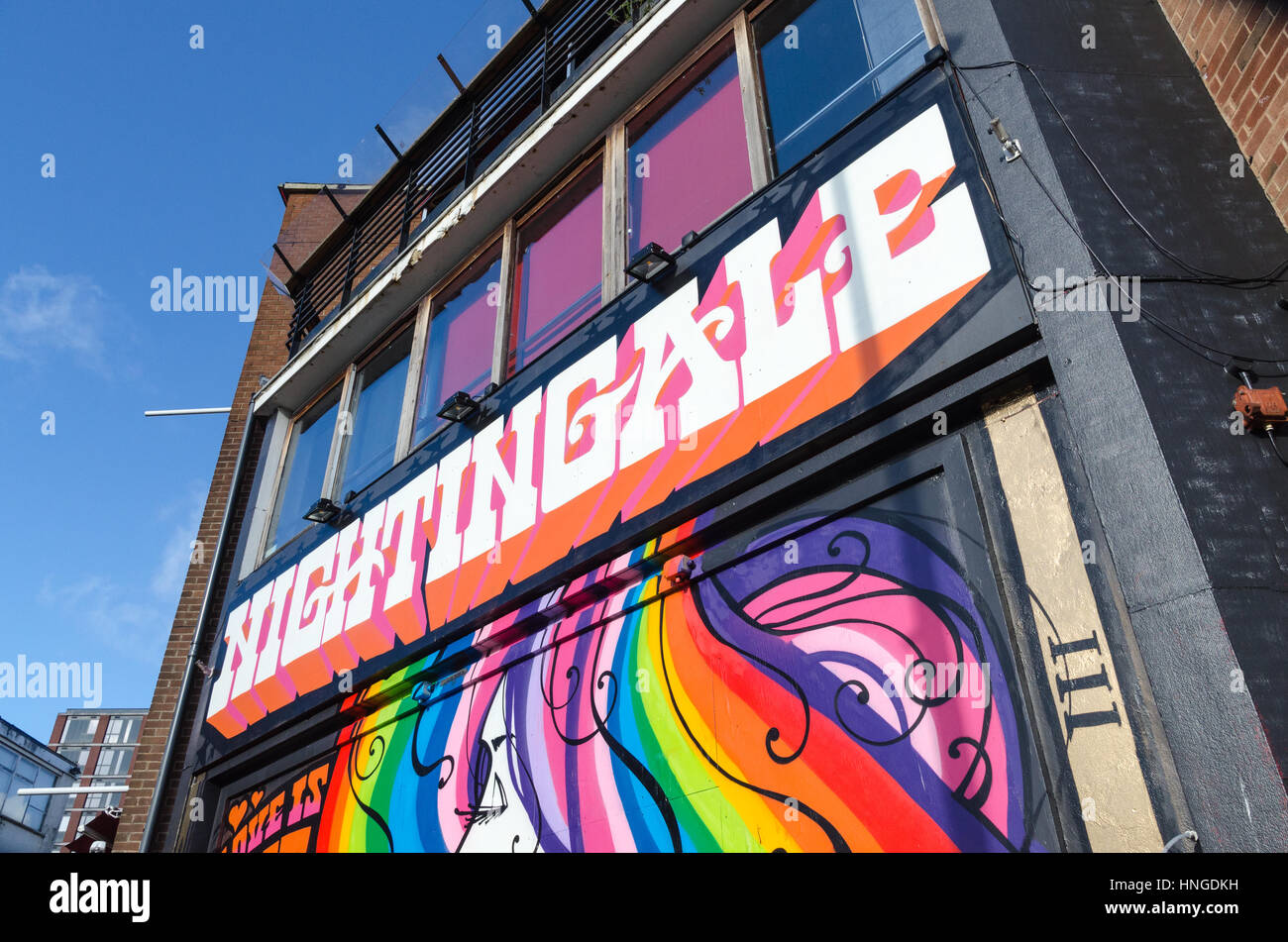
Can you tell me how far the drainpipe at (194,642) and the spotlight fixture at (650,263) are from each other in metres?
5.36

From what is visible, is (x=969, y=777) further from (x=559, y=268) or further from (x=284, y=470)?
(x=284, y=470)

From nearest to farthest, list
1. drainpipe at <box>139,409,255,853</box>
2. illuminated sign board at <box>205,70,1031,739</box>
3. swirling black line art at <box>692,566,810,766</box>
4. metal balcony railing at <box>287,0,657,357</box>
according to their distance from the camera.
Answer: swirling black line art at <box>692,566,810,766</box> → illuminated sign board at <box>205,70,1031,739</box> → metal balcony railing at <box>287,0,657,357</box> → drainpipe at <box>139,409,255,853</box>

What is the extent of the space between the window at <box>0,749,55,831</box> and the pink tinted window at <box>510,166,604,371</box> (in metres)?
38.4

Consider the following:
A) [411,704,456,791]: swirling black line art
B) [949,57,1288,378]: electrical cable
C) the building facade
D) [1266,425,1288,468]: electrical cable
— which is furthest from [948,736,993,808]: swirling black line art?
[411,704,456,791]: swirling black line art

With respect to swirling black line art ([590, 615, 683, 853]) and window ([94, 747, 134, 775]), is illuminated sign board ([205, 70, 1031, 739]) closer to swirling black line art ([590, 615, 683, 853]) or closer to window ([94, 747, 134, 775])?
swirling black line art ([590, 615, 683, 853])

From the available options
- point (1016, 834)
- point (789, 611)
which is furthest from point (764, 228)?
point (1016, 834)

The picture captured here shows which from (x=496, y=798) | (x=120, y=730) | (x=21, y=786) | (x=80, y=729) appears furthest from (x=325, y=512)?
(x=80, y=729)

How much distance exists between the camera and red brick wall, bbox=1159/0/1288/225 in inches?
140

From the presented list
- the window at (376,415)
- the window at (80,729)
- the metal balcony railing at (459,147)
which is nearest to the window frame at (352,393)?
the window at (376,415)

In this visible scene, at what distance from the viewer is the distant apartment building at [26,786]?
3453 centimetres

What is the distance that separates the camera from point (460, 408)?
246 inches
